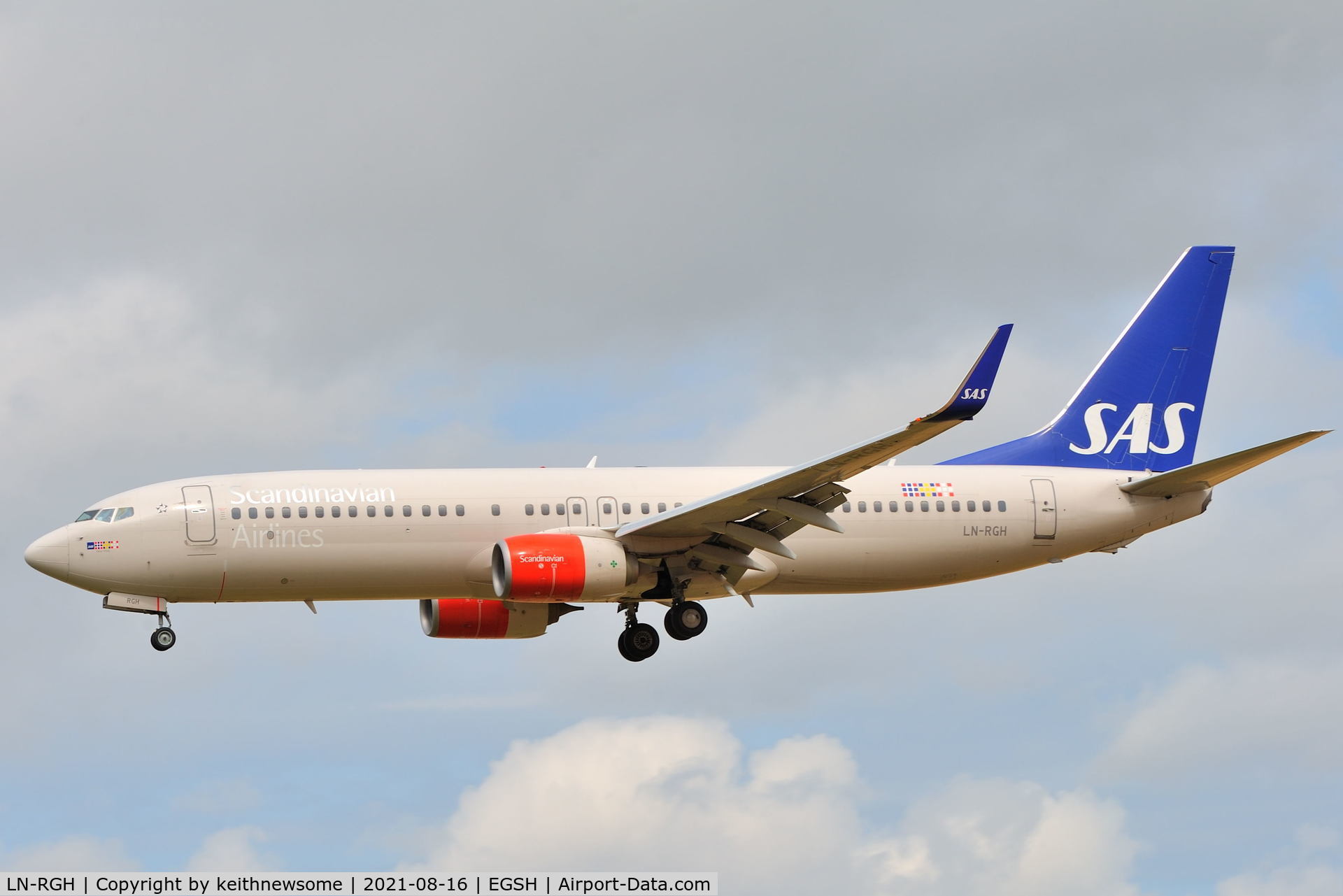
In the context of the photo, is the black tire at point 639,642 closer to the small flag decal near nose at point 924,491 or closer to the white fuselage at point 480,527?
the white fuselage at point 480,527

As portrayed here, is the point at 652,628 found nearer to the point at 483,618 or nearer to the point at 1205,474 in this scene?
the point at 483,618

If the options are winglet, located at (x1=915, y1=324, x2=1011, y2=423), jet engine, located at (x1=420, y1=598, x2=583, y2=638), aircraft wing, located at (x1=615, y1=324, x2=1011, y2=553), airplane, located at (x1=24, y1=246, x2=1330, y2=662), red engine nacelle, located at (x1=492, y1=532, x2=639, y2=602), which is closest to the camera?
winglet, located at (x1=915, y1=324, x2=1011, y2=423)

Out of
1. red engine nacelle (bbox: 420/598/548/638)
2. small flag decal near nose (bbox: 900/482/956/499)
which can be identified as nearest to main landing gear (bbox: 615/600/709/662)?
red engine nacelle (bbox: 420/598/548/638)

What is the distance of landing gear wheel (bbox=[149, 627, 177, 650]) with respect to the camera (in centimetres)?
3656

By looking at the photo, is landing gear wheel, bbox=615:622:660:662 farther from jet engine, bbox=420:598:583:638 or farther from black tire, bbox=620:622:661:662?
jet engine, bbox=420:598:583:638

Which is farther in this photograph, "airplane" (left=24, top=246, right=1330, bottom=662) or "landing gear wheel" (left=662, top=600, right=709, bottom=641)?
"landing gear wheel" (left=662, top=600, right=709, bottom=641)

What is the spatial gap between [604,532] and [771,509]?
144 inches

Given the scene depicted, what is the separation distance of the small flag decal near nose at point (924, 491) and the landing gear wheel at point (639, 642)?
6515 millimetres

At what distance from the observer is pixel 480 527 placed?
Answer: 36.9 metres

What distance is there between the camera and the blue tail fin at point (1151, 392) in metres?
42.2

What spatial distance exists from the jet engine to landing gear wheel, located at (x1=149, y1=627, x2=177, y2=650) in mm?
6259

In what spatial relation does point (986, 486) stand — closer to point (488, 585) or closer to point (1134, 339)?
point (1134, 339)

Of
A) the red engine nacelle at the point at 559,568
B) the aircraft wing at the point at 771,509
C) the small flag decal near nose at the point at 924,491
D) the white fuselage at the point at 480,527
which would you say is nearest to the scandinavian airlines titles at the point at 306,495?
the white fuselage at the point at 480,527

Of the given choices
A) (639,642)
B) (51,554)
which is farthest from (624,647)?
(51,554)
